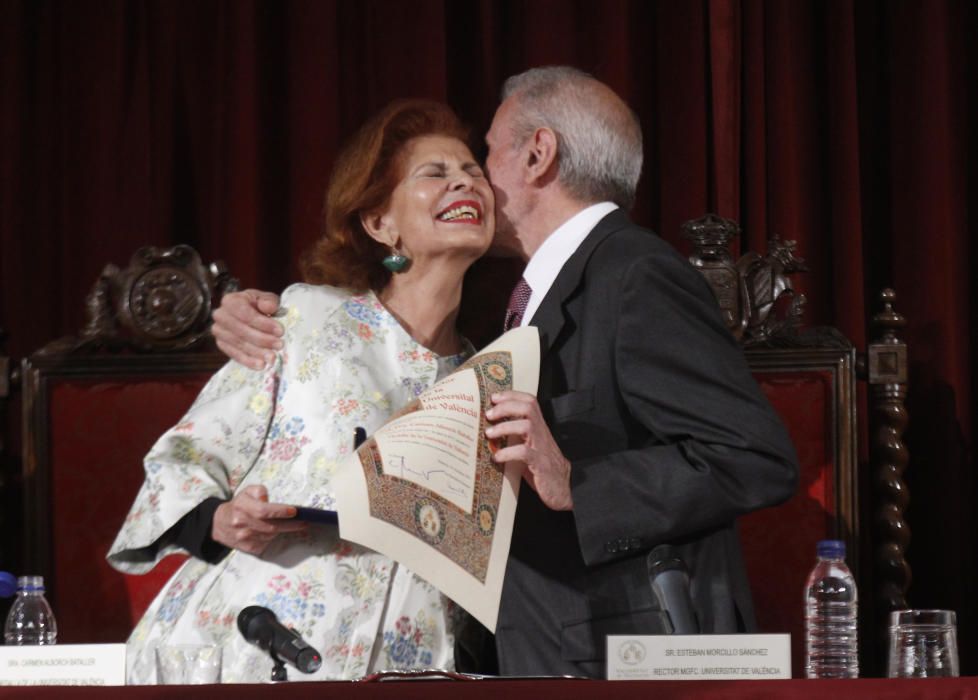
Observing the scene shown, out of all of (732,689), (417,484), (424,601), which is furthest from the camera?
(424,601)

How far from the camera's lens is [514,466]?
1904mm

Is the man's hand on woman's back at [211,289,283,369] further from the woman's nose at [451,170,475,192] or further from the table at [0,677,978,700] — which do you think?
the table at [0,677,978,700]

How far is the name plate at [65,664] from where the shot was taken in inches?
60.4

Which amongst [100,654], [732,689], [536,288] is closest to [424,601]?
[536,288]

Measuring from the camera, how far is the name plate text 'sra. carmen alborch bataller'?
1.81m

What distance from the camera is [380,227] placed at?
241cm

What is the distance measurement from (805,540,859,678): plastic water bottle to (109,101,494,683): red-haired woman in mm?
596

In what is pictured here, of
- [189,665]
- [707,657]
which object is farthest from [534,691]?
[189,665]

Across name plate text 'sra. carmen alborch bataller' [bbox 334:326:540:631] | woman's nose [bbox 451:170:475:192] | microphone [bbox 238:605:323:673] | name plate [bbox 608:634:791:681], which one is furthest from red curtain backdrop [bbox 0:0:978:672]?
name plate [bbox 608:634:791:681]

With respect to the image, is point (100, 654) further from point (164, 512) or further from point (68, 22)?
point (68, 22)

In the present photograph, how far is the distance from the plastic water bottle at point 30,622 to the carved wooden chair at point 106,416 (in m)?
0.05

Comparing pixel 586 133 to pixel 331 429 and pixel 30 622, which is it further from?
pixel 30 622

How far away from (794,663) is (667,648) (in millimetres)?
1148

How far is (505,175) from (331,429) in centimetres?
A: 48
